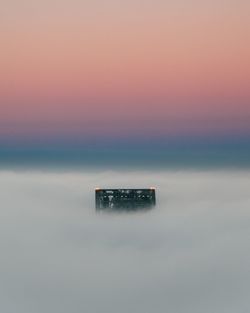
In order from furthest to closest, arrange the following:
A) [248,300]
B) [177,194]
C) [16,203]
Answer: [177,194], [16,203], [248,300]

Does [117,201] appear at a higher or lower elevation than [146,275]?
higher

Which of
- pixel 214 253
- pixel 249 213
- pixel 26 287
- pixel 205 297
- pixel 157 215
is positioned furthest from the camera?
pixel 249 213

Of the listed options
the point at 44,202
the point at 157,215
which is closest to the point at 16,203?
the point at 44,202

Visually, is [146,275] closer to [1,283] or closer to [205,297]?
[205,297]

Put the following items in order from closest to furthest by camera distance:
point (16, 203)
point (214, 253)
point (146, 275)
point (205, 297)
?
point (205, 297), point (146, 275), point (214, 253), point (16, 203)

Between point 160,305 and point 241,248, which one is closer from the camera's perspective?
point 160,305

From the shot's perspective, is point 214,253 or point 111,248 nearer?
point 214,253

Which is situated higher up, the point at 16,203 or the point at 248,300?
the point at 16,203

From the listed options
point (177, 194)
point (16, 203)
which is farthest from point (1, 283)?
point (177, 194)

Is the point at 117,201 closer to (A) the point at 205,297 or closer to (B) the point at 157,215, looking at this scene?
(B) the point at 157,215
